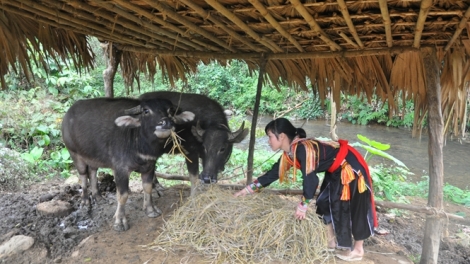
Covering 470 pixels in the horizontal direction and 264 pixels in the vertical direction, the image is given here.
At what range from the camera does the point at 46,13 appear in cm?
329

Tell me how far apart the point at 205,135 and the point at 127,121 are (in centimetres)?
84

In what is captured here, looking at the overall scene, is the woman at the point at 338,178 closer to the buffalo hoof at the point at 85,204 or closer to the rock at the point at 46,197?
the buffalo hoof at the point at 85,204

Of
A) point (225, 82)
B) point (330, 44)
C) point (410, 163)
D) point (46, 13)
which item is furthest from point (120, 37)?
point (225, 82)

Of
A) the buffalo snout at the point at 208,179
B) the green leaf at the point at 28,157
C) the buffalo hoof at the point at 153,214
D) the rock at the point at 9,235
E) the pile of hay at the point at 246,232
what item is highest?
the buffalo snout at the point at 208,179

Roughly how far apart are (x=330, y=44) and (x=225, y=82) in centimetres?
1491

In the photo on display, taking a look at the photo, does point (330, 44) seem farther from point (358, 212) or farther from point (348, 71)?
point (358, 212)

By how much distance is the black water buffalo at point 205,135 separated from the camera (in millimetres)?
3850

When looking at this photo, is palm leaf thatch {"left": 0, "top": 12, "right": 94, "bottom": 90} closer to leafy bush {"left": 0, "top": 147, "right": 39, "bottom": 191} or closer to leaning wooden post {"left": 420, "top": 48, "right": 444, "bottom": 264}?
leafy bush {"left": 0, "top": 147, "right": 39, "bottom": 191}

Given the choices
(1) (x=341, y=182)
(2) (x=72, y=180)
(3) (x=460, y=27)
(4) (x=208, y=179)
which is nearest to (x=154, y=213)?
(4) (x=208, y=179)

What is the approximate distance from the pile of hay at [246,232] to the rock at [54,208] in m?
1.65

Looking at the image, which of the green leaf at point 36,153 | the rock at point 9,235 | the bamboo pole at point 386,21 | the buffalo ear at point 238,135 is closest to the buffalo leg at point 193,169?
the buffalo ear at point 238,135

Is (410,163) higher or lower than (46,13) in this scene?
lower

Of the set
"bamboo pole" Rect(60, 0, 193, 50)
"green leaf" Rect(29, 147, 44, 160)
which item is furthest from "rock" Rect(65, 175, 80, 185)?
"bamboo pole" Rect(60, 0, 193, 50)

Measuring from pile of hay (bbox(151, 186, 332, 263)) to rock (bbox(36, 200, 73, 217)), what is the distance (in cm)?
165
